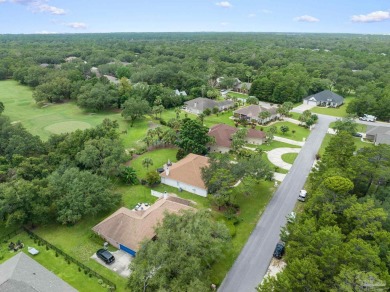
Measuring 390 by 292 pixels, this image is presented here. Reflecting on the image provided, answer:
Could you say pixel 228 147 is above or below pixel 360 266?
below

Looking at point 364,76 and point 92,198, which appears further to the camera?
point 364,76

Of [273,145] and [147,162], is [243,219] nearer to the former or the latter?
[147,162]

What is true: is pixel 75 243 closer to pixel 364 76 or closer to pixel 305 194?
pixel 305 194

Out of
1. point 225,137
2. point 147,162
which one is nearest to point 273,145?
point 225,137

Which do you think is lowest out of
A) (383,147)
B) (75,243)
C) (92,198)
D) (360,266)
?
(75,243)

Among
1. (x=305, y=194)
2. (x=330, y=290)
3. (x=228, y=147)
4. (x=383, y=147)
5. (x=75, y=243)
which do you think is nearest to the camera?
(x=330, y=290)

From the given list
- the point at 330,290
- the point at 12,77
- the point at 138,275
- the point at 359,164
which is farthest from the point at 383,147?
the point at 12,77

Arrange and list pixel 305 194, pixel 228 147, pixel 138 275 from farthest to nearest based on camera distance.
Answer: pixel 228 147 → pixel 305 194 → pixel 138 275
